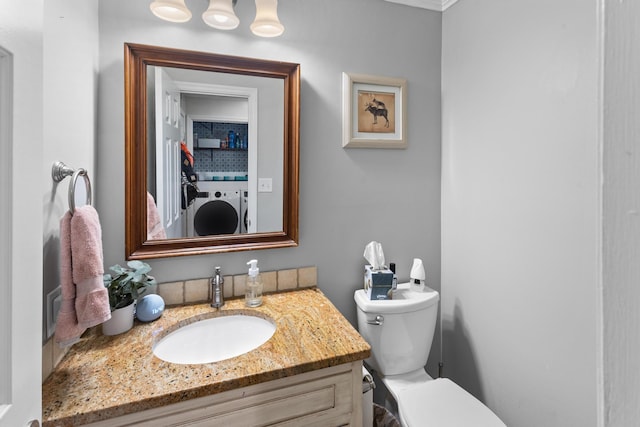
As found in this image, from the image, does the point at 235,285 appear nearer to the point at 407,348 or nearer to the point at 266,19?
the point at 407,348

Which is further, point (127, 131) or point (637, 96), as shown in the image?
point (127, 131)

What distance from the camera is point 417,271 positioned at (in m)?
1.55

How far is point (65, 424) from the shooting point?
71 cm

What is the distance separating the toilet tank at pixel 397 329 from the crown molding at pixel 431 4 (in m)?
1.45

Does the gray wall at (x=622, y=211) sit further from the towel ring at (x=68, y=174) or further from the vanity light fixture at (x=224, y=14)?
the vanity light fixture at (x=224, y=14)

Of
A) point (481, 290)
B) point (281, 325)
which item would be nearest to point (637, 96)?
point (281, 325)

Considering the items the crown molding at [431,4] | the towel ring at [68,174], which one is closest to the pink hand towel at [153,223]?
the towel ring at [68,174]

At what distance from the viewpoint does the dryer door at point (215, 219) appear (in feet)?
4.34

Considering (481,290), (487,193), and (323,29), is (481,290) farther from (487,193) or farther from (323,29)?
(323,29)

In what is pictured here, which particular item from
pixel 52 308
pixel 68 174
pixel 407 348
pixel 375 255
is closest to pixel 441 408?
pixel 407 348

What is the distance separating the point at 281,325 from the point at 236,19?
3.89ft

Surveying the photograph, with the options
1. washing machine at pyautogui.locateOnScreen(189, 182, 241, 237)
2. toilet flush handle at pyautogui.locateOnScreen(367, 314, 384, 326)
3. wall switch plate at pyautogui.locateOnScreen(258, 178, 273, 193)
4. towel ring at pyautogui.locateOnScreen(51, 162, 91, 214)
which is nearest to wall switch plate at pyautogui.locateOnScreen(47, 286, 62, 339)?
A: towel ring at pyautogui.locateOnScreen(51, 162, 91, 214)

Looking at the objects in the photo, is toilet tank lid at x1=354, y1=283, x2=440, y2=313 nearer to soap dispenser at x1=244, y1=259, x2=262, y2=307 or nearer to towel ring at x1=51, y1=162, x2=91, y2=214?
soap dispenser at x1=244, y1=259, x2=262, y2=307

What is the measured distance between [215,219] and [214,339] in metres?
0.48
